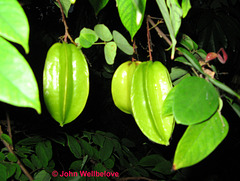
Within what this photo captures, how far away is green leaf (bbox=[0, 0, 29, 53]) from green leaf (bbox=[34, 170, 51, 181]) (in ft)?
3.11

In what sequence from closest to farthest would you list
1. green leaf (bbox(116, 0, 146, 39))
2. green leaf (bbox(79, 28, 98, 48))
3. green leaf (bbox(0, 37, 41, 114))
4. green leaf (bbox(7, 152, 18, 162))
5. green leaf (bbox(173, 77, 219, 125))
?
A: green leaf (bbox(0, 37, 41, 114)) → green leaf (bbox(173, 77, 219, 125)) → green leaf (bbox(116, 0, 146, 39)) → green leaf (bbox(79, 28, 98, 48)) → green leaf (bbox(7, 152, 18, 162))

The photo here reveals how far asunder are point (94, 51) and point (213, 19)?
1021 mm

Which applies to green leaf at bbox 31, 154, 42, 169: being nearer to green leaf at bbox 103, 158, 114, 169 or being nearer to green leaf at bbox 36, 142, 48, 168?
green leaf at bbox 36, 142, 48, 168

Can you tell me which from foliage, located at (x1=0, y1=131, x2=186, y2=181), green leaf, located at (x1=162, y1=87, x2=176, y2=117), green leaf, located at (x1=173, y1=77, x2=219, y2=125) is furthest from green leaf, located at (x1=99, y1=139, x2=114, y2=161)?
green leaf, located at (x1=173, y1=77, x2=219, y2=125)

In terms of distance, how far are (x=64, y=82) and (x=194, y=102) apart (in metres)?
0.38

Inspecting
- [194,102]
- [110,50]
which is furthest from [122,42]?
[194,102]

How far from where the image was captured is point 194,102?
1.56 feet

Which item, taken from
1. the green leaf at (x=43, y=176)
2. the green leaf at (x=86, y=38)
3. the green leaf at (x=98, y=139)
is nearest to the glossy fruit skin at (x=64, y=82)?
the green leaf at (x=86, y=38)

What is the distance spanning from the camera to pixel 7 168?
1042 millimetres

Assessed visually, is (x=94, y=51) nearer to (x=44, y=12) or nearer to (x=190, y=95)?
(x=44, y=12)

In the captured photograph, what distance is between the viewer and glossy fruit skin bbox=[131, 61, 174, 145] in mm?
672

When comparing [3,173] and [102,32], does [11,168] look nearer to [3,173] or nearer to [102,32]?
[3,173]

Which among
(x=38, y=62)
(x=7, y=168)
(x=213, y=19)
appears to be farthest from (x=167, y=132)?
(x=213, y=19)

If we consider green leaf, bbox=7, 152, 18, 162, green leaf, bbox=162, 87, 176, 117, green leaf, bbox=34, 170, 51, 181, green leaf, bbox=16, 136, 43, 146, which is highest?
green leaf, bbox=162, 87, 176, 117
